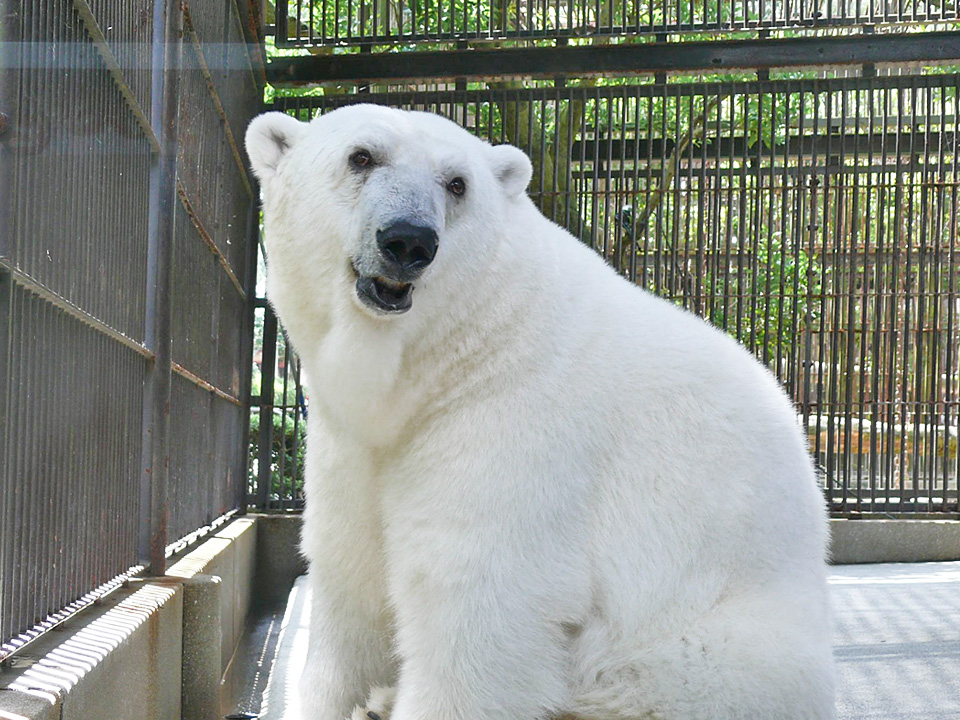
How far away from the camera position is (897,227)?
7324 mm

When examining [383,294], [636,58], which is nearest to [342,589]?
[383,294]

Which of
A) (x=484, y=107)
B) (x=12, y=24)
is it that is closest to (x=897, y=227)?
(x=484, y=107)

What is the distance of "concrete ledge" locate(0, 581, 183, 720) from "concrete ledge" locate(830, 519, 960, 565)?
192 inches

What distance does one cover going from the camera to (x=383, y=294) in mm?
2445

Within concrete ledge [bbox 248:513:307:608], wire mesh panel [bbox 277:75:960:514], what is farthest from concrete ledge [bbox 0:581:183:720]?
wire mesh panel [bbox 277:75:960:514]

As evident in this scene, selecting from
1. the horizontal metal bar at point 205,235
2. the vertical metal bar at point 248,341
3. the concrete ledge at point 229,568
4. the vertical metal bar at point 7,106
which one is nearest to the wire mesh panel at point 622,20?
the vertical metal bar at point 248,341

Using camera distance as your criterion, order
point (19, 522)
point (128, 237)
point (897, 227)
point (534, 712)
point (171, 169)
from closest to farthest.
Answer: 1. point (19, 522)
2. point (534, 712)
3. point (128, 237)
4. point (171, 169)
5. point (897, 227)

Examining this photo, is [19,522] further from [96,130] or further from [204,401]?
[204,401]

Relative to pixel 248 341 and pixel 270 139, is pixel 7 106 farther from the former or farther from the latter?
pixel 248 341

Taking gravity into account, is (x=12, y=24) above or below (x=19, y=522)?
above

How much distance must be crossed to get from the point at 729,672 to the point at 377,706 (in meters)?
0.90

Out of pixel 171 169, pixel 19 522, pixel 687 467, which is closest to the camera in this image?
pixel 19 522

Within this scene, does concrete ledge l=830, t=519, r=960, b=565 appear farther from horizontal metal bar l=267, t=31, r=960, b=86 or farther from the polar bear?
the polar bear

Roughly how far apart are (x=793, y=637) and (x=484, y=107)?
542 cm
